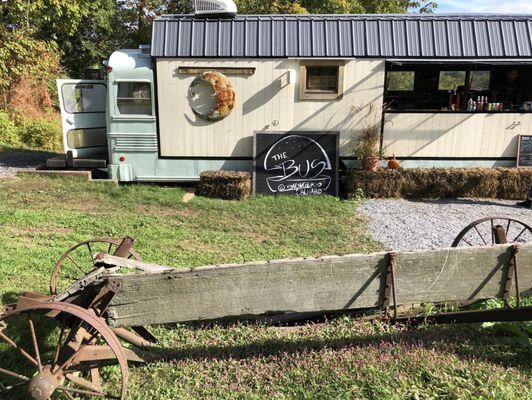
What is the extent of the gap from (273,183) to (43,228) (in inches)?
174

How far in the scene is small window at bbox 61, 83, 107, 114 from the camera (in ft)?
33.7

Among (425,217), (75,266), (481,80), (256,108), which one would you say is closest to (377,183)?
(425,217)

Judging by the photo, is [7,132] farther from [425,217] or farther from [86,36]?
[425,217]

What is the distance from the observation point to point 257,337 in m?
3.74

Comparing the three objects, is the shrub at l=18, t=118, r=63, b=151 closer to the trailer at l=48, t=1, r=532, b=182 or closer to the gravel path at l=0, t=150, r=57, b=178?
the gravel path at l=0, t=150, r=57, b=178

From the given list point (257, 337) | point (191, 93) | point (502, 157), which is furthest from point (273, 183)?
point (257, 337)

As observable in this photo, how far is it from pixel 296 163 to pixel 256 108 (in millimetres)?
1409

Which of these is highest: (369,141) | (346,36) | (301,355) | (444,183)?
(346,36)

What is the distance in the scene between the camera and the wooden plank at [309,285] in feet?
9.12

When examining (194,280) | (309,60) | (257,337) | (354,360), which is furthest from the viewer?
(309,60)

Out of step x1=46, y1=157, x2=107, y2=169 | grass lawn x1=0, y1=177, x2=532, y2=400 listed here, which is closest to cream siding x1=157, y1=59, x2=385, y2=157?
step x1=46, y1=157, x2=107, y2=169

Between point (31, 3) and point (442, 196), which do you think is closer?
point (442, 196)

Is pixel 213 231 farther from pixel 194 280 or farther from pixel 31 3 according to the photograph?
pixel 31 3

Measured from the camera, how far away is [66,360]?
270 cm
